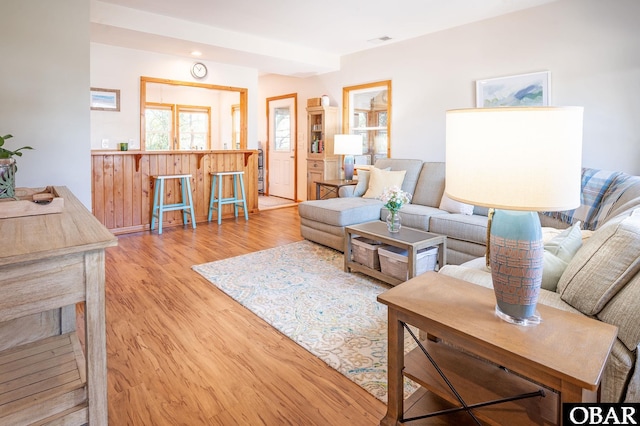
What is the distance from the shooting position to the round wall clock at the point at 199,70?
18.2ft

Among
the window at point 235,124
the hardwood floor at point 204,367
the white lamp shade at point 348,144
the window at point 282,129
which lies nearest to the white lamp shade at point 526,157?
the hardwood floor at point 204,367

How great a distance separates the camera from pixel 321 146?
6.57 m

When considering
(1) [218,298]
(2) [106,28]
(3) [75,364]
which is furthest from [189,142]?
(3) [75,364]

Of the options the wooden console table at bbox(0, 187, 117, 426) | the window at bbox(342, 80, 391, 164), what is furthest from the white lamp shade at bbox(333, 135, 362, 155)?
the wooden console table at bbox(0, 187, 117, 426)

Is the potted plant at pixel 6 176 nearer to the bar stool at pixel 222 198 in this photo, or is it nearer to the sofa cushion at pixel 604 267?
the sofa cushion at pixel 604 267

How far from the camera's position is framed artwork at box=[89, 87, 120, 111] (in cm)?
479

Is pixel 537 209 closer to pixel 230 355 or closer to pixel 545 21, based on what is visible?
pixel 230 355

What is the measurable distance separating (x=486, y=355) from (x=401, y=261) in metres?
1.86

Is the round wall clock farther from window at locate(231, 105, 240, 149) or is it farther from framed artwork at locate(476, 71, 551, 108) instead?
framed artwork at locate(476, 71, 551, 108)

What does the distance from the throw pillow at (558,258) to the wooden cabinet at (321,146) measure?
479 centimetres

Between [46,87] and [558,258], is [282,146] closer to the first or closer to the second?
[46,87]

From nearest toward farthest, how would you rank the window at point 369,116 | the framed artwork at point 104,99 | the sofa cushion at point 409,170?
the sofa cushion at point 409,170 < the framed artwork at point 104,99 < the window at point 369,116

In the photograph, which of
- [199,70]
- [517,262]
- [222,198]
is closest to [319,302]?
[517,262]

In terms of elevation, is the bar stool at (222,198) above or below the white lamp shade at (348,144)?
below
